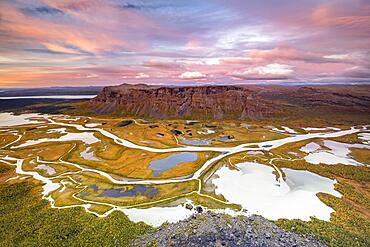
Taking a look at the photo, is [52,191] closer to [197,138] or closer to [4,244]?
[4,244]

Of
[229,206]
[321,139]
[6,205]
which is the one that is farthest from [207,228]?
[321,139]

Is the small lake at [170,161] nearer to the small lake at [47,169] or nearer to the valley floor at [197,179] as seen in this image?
the valley floor at [197,179]

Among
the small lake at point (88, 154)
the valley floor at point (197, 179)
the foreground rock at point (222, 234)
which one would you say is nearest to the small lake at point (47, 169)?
the valley floor at point (197, 179)

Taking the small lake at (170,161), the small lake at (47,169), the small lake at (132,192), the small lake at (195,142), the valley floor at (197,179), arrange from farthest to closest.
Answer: the small lake at (195,142) → the small lake at (170,161) → the small lake at (47,169) → the small lake at (132,192) → the valley floor at (197,179)

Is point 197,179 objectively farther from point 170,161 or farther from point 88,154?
point 88,154

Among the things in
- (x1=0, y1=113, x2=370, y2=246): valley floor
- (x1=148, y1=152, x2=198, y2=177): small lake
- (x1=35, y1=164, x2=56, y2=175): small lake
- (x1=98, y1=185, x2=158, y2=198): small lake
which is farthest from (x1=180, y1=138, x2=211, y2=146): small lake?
(x1=35, y1=164, x2=56, y2=175): small lake

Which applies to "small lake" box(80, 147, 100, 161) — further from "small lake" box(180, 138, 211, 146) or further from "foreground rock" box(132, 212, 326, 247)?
"foreground rock" box(132, 212, 326, 247)
